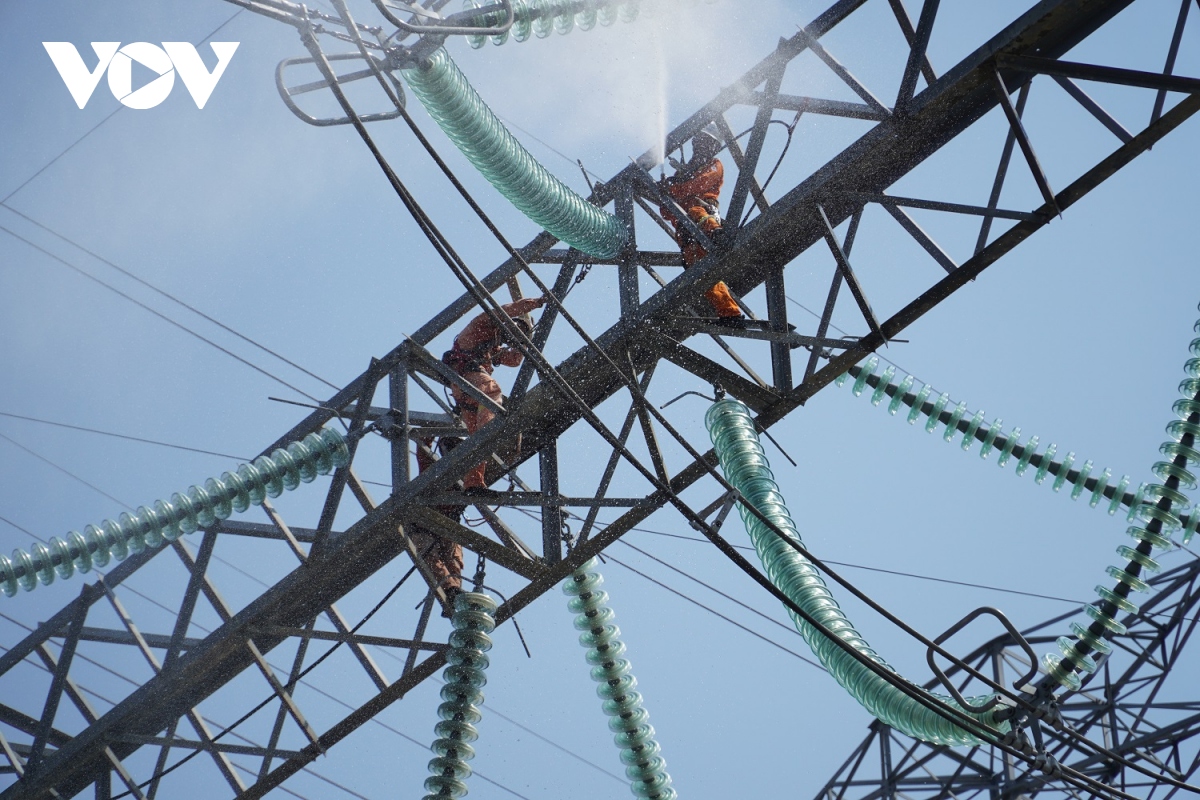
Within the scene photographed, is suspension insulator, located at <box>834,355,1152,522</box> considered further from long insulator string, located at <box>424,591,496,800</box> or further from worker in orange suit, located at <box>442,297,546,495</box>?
long insulator string, located at <box>424,591,496,800</box>

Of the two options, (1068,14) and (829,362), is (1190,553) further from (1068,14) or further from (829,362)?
(1068,14)

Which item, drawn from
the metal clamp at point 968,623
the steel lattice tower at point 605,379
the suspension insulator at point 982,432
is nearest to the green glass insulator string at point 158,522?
the steel lattice tower at point 605,379

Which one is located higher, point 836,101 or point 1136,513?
point 836,101

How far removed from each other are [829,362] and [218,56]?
1416 cm

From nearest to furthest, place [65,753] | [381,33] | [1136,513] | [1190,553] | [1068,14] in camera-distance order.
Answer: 1. [381,33]
2. [1068,14]
3. [1136,513]
4. [65,753]
5. [1190,553]

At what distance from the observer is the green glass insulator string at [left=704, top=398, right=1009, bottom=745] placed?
294 inches

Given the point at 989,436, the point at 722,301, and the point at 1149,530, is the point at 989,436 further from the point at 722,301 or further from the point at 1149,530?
the point at 722,301

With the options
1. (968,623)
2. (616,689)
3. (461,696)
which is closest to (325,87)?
(968,623)

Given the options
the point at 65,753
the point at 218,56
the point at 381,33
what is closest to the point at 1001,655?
the point at 65,753

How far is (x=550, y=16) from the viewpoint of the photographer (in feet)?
25.2

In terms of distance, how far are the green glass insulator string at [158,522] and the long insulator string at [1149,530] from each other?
5205 millimetres

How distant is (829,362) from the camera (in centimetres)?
825

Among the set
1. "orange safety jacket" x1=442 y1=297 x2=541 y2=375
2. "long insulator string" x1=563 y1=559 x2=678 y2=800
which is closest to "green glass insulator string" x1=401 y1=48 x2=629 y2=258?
"orange safety jacket" x1=442 y1=297 x2=541 y2=375

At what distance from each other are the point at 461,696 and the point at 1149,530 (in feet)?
15.3
